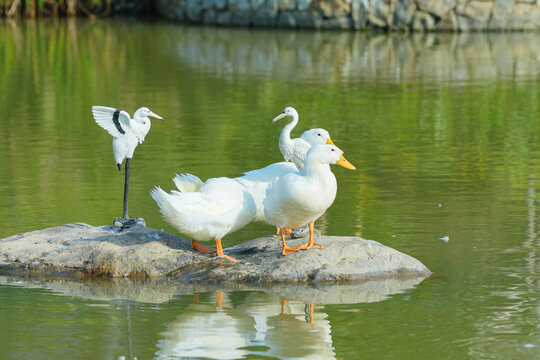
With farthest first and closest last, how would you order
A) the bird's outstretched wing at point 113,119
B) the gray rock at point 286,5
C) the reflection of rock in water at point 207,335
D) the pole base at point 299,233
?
the gray rock at point 286,5
the pole base at point 299,233
the bird's outstretched wing at point 113,119
the reflection of rock in water at point 207,335

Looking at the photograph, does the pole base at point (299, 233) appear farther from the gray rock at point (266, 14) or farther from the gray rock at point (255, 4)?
the gray rock at point (255, 4)

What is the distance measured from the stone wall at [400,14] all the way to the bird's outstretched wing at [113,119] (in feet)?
60.0

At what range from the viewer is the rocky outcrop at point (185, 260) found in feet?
25.0

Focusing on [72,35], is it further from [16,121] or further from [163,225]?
[163,225]

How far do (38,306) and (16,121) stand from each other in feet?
26.7

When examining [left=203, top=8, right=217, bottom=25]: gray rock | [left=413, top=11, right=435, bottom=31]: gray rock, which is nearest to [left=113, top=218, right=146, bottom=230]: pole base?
[left=413, top=11, right=435, bottom=31]: gray rock

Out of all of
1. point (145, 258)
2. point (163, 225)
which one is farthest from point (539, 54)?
point (145, 258)

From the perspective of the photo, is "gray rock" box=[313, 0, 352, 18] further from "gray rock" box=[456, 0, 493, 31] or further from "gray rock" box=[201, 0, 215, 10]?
"gray rock" box=[201, 0, 215, 10]

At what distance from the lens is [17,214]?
9.77m

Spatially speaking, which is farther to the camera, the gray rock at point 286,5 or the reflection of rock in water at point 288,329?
the gray rock at point 286,5

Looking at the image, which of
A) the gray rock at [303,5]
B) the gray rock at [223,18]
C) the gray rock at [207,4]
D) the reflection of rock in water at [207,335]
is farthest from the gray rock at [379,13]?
the reflection of rock in water at [207,335]

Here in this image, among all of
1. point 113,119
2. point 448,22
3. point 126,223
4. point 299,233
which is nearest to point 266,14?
point 448,22

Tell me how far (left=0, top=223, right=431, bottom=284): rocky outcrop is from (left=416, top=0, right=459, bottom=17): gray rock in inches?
714

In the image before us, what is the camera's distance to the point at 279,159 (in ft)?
40.3
